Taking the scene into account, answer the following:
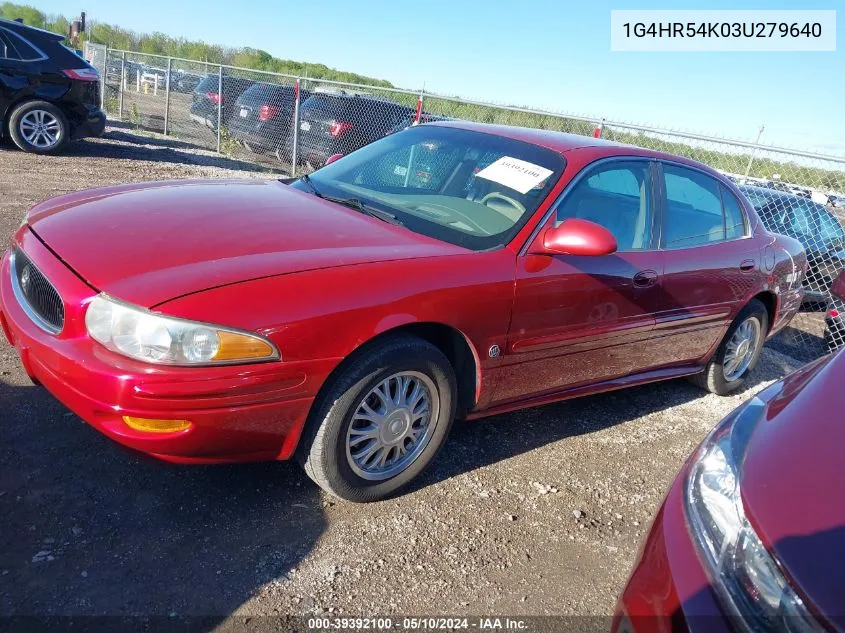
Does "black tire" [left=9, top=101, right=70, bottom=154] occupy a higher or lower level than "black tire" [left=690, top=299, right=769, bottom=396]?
higher

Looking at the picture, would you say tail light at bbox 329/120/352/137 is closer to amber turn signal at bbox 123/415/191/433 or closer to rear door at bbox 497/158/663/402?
rear door at bbox 497/158/663/402

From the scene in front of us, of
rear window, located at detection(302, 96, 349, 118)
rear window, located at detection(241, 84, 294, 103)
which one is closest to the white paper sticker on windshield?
rear window, located at detection(302, 96, 349, 118)

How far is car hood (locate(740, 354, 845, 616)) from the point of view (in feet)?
4.76

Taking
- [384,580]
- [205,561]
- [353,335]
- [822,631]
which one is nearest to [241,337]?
[353,335]

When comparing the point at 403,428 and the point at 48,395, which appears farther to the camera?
the point at 48,395

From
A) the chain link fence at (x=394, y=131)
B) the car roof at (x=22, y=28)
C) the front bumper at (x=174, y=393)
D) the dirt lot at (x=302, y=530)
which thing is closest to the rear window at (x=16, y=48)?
the car roof at (x=22, y=28)

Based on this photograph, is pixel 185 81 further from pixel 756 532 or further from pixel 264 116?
pixel 756 532

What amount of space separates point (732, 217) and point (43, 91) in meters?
9.48

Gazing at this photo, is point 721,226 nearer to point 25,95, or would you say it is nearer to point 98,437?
point 98,437

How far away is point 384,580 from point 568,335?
1536mm

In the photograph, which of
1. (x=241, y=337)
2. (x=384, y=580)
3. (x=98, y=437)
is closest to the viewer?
(x=241, y=337)

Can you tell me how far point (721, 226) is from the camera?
448 centimetres

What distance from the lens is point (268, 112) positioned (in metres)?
12.3

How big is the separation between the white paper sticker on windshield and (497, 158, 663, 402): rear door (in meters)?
0.17
